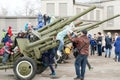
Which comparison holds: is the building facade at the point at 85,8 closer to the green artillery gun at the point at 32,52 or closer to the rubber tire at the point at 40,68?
the rubber tire at the point at 40,68

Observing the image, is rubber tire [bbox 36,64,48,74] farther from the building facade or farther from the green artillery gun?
the building facade

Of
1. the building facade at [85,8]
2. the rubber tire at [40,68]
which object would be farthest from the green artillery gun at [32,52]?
the building facade at [85,8]

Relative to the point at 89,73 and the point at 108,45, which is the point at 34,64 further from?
the point at 108,45

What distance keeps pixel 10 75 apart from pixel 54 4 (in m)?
28.5

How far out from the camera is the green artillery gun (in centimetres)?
1271

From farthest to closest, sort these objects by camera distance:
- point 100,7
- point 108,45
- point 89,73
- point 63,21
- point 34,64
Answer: point 100,7 < point 108,45 < point 89,73 < point 63,21 < point 34,64

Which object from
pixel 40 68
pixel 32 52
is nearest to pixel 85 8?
pixel 40 68

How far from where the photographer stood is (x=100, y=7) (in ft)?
160

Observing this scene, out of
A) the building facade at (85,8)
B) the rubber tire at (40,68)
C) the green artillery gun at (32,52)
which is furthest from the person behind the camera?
the building facade at (85,8)

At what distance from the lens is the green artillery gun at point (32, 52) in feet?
41.7

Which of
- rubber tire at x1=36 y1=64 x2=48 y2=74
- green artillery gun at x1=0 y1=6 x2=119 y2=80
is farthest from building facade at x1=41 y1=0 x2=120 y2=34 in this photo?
green artillery gun at x1=0 y1=6 x2=119 y2=80

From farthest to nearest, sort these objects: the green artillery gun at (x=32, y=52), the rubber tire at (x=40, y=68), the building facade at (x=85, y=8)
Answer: the building facade at (x=85, y=8)
the rubber tire at (x=40, y=68)
the green artillery gun at (x=32, y=52)

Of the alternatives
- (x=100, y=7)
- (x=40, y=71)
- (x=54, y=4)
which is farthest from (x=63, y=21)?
(x=100, y=7)

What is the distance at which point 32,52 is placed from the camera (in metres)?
13.4
